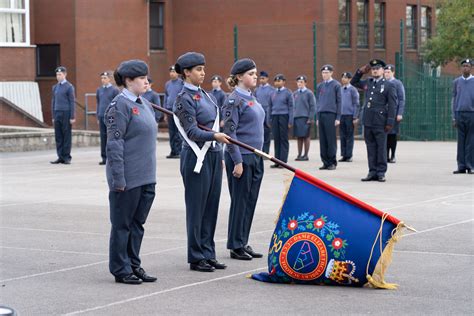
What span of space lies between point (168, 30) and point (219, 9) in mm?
2299

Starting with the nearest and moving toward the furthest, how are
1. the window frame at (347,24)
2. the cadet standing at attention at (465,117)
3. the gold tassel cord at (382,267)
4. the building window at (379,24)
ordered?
the gold tassel cord at (382,267) → the cadet standing at attention at (465,117) → the window frame at (347,24) → the building window at (379,24)

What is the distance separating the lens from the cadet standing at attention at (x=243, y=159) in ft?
34.0

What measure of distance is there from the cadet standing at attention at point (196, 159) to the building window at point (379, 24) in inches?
1146

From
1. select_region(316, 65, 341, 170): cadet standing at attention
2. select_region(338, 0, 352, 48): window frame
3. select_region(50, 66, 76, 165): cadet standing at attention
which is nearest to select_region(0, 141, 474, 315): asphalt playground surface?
select_region(316, 65, 341, 170): cadet standing at attention

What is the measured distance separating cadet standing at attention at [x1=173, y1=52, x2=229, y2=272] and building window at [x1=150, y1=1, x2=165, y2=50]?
99.2ft

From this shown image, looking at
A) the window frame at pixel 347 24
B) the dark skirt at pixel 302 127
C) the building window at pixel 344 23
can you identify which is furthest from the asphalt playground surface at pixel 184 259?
the building window at pixel 344 23

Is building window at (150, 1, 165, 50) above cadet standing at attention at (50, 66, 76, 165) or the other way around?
above

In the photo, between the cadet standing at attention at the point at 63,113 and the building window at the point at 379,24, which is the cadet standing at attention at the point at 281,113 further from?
the building window at the point at 379,24

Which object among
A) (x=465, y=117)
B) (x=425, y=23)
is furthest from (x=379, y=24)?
(x=465, y=117)

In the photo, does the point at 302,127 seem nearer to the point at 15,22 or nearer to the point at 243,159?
the point at 243,159

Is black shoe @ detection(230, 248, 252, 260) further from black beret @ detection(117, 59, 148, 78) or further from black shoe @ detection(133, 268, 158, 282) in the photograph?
black beret @ detection(117, 59, 148, 78)

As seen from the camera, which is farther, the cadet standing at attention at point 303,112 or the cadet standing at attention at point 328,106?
the cadet standing at attention at point 303,112

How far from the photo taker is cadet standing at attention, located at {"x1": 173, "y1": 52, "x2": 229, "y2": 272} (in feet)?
32.0

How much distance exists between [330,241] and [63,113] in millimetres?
15427
